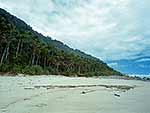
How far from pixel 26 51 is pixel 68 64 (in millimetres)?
31119

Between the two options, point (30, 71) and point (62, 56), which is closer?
point (30, 71)

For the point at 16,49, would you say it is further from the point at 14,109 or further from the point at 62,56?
the point at 14,109

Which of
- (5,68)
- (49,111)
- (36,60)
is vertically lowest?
(49,111)

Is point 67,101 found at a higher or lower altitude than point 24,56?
lower

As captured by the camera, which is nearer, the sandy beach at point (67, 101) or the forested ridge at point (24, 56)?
the sandy beach at point (67, 101)

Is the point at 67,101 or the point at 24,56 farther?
the point at 24,56

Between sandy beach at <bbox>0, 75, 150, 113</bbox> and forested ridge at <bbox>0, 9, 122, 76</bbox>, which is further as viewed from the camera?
forested ridge at <bbox>0, 9, 122, 76</bbox>

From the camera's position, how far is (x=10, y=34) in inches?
3265

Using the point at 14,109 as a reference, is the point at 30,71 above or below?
above

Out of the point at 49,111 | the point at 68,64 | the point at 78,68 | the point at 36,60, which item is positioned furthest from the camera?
the point at 78,68

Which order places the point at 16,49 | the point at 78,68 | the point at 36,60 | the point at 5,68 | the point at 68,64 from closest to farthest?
the point at 5,68, the point at 16,49, the point at 36,60, the point at 68,64, the point at 78,68

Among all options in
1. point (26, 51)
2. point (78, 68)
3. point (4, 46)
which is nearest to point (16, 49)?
point (26, 51)

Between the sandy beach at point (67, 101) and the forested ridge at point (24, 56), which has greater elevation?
the forested ridge at point (24, 56)

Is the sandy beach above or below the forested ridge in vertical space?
below
